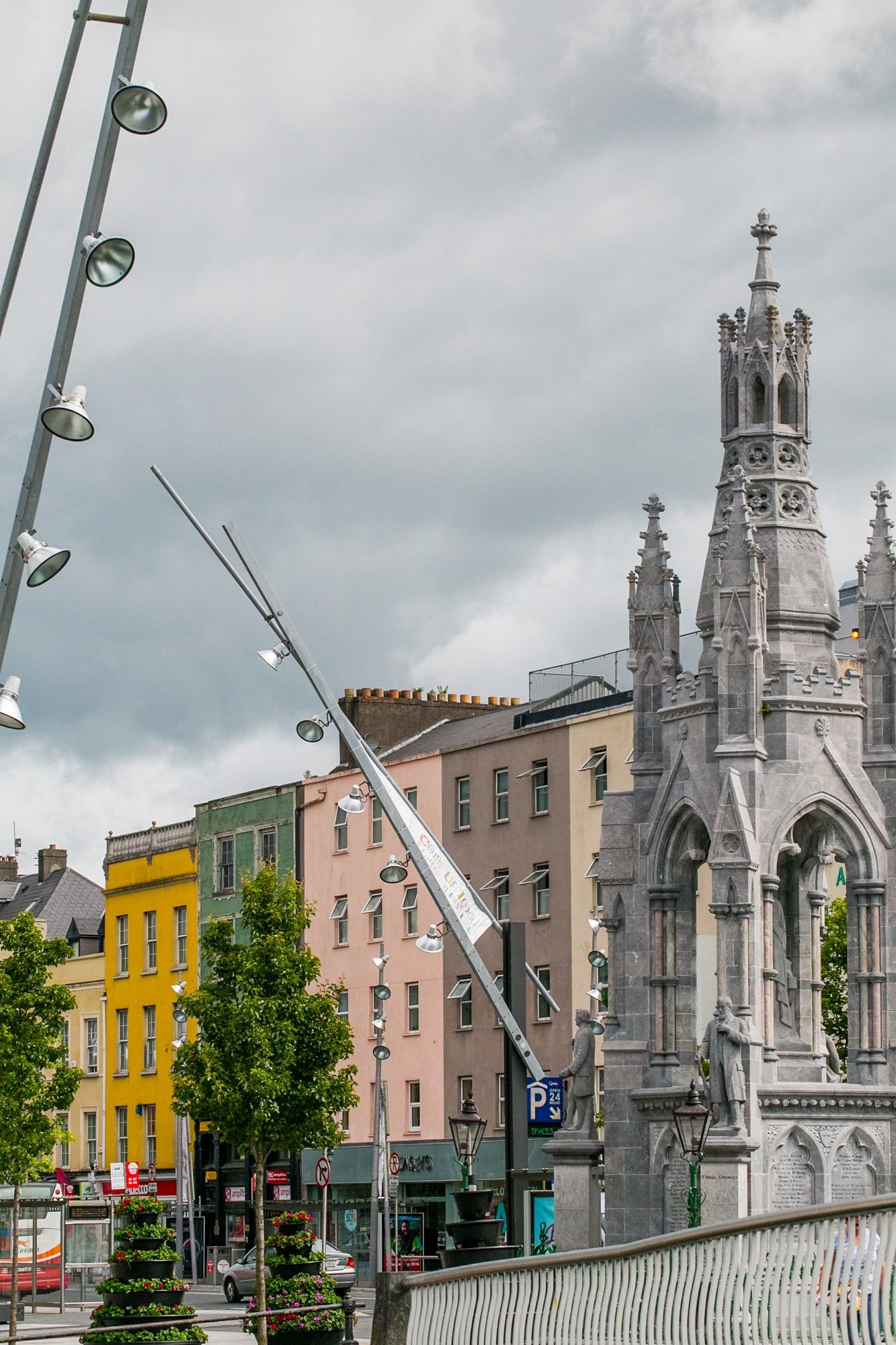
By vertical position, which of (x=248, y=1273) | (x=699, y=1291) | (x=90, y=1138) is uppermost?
(x=699, y=1291)

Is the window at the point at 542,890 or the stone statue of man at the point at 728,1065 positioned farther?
the window at the point at 542,890

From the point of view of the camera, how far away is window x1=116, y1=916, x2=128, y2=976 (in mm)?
86000

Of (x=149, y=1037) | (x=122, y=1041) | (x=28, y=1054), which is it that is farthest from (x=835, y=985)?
(x=122, y=1041)

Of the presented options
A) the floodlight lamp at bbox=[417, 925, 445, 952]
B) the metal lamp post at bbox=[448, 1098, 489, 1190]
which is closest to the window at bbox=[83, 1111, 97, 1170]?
the floodlight lamp at bbox=[417, 925, 445, 952]

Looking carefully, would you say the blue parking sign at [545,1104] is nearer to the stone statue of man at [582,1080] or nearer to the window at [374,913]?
the stone statue of man at [582,1080]

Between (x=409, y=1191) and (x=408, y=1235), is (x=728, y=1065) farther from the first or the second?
(x=409, y=1191)

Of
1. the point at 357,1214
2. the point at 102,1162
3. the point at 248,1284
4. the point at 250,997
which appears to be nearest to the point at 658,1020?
the point at 250,997

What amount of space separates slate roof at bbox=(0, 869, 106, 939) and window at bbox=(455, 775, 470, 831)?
83.4 ft

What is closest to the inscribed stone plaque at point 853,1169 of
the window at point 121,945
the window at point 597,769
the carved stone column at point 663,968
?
the carved stone column at point 663,968

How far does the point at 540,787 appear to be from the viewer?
6606 cm

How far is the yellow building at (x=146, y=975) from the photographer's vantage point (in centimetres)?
8194

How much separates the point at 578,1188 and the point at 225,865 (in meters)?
54.7

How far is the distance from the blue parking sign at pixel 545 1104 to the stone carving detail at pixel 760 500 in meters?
10.4

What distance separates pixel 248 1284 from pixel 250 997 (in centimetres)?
1732
